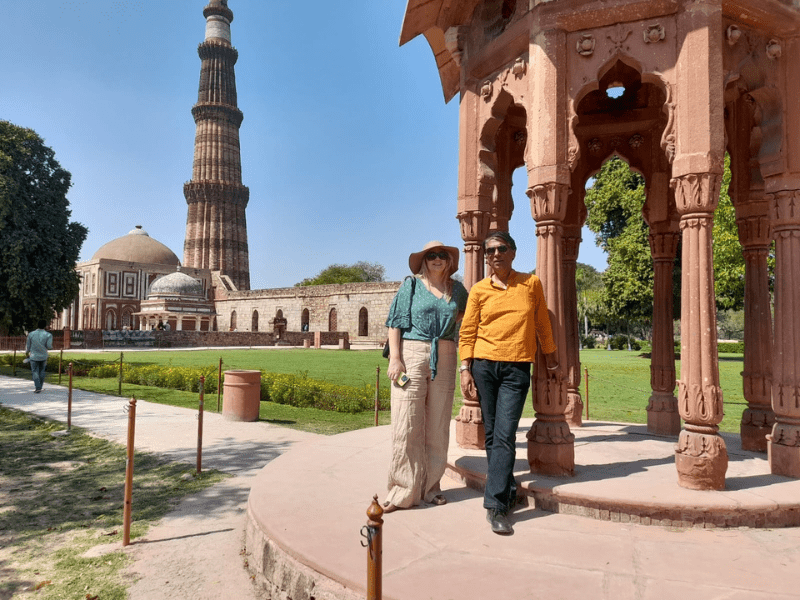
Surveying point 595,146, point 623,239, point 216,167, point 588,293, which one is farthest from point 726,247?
point 216,167

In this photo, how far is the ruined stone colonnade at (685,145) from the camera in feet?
11.6

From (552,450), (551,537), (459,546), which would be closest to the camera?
(459,546)

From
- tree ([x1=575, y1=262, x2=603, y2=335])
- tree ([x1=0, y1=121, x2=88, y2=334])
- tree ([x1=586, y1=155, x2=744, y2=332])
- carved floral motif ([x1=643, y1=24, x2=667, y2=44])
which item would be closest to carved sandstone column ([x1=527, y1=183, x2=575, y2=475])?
carved floral motif ([x1=643, y1=24, x2=667, y2=44])

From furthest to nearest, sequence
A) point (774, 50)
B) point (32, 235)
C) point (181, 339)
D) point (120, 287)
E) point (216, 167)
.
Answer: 1. point (216, 167)
2. point (120, 287)
3. point (181, 339)
4. point (32, 235)
5. point (774, 50)

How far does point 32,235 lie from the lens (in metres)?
23.3

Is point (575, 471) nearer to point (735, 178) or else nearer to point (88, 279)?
point (735, 178)

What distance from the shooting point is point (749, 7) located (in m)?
3.82

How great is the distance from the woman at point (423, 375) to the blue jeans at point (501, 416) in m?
0.25

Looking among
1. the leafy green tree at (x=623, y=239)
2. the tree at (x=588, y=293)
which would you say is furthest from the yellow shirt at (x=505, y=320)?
the tree at (x=588, y=293)

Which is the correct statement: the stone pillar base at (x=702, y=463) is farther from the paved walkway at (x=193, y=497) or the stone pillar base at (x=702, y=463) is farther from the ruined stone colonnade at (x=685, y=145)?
the paved walkway at (x=193, y=497)

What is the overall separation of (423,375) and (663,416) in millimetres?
3458

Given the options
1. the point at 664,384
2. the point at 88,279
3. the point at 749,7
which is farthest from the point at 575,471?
the point at 88,279

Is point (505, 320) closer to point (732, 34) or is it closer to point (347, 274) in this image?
point (732, 34)

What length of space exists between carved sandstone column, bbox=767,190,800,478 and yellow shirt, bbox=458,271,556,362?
1.83m
